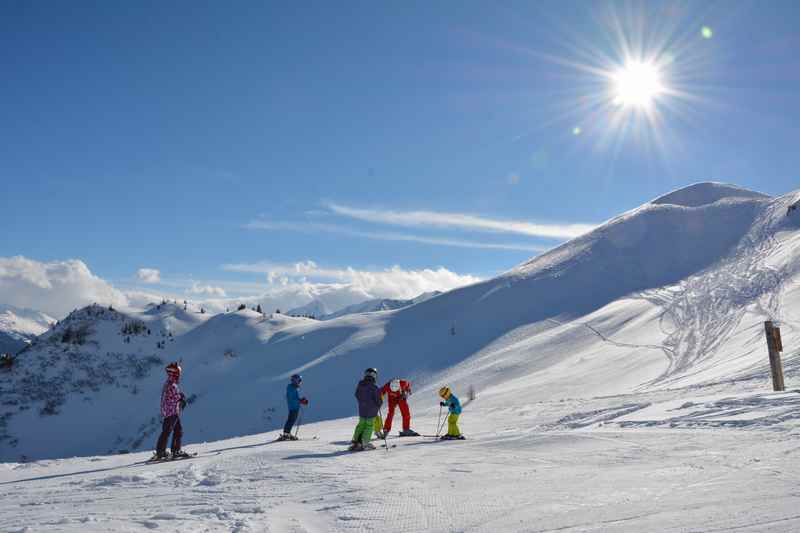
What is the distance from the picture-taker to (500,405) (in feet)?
65.4

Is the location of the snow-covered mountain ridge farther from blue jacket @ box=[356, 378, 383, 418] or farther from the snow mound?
blue jacket @ box=[356, 378, 383, 418]

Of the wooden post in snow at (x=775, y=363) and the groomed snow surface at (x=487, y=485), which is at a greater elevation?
the wooden post in snow at (x=775, y=363)

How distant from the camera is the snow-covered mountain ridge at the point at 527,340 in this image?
79.3 feet

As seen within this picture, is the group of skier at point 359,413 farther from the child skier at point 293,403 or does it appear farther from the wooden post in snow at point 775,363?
the wooden post in snow at point 775,363

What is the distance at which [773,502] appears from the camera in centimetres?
505

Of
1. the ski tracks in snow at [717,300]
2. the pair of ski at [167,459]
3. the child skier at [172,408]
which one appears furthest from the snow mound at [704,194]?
the pair of ski at [167,459]

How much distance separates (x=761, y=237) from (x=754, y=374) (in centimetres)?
3243

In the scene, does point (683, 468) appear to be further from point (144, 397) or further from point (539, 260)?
point (539, 260)

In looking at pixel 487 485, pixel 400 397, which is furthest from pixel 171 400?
pixel 487 485

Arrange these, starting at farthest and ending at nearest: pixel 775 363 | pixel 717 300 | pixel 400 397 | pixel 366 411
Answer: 1. pixel 717 300
2. pixel 400 397
3. pixel 775 363
4. pixel 366 411

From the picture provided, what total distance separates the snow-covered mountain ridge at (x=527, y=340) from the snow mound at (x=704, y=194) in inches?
207

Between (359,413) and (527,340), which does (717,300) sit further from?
(359,413)

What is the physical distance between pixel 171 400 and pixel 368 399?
4.46m

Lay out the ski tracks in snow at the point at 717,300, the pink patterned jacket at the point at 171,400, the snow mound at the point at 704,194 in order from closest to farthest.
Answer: the pink patterned jacket at the point at 171,400 → the ski tracks in snow at the point at 717,300 → the snow mound at the point at 704,194
